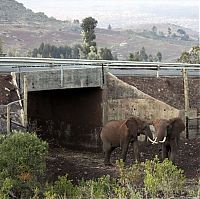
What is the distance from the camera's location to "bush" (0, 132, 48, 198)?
1410cm

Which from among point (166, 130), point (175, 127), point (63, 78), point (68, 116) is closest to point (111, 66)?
point (68, 116)

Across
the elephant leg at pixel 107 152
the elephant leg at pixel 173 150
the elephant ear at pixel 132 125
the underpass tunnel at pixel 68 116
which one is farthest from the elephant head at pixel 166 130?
the underpass tunnel at pixel 68 116

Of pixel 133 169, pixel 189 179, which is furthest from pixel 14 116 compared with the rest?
pixel 133 169

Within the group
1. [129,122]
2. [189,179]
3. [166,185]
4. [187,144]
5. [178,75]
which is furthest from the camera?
[178,75]

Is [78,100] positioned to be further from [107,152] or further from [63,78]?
[107,152]

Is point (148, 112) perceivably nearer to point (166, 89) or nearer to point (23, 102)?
point (166, 89)

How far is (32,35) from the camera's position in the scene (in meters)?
181

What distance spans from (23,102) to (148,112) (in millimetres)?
6798

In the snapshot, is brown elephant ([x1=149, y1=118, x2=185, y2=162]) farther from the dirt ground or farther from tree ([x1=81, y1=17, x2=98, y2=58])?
tree ([x1=81, y1=17, x2=98, y2=58])

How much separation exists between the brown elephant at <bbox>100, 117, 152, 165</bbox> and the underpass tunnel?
15.0 feet

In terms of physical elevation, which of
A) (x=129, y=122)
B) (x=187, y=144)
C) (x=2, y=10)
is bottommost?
(x=187, y=144)

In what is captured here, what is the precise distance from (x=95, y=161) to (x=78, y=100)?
5.50 meters

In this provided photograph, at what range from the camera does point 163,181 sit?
13625mm

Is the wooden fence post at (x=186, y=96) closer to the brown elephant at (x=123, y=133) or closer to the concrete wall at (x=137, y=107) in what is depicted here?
the concrete wall at (x=137, y=107)
